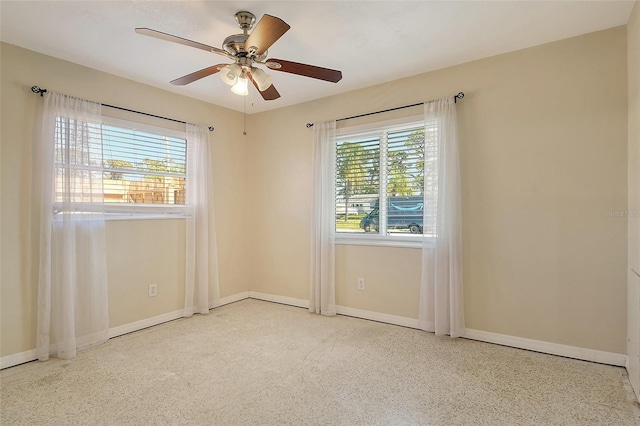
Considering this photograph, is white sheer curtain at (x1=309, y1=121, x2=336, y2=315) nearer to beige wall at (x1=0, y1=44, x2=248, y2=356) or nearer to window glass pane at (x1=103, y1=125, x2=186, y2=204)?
beige wall at (x1=0, y1=44, x2=248, y2=356)

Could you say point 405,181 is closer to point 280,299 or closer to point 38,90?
point 280,299

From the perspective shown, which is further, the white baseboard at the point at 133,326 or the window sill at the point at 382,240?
the window sill at the point at 382,240

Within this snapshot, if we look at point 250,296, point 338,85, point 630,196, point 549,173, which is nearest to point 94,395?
point 250,296

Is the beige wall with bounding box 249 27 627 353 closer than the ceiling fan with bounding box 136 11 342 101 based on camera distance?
No

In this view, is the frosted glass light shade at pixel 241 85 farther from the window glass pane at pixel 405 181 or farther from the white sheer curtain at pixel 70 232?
A: the window glass pane at pixel 405 181

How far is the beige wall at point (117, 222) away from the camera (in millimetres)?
2719

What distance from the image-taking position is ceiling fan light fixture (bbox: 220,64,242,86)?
2.30m

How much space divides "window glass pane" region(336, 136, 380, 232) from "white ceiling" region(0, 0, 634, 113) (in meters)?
0.87

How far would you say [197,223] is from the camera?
13.2ft

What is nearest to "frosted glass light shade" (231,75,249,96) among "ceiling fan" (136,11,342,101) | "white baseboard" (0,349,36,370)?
"ceiling fan" (136,11,342,101)

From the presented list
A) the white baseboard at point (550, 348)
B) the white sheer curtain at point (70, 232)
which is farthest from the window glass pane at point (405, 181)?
the white sheer curtain at point (70, 232)

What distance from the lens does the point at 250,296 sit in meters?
4.82

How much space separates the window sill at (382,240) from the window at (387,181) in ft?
0.05

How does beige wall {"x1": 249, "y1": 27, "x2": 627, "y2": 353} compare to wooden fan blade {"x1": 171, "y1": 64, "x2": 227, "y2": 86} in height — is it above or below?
below
